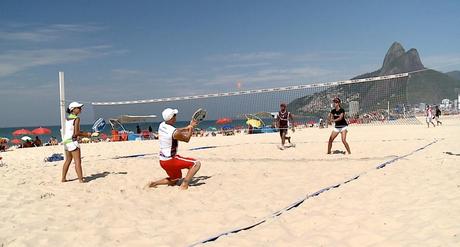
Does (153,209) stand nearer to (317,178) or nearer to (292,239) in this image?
(292,239)

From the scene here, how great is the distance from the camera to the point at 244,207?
466 cm

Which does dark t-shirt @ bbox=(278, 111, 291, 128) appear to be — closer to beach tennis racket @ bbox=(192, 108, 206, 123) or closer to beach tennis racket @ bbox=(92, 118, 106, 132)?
beach tennis racket @ bbox=(192, 108, 206, 123)

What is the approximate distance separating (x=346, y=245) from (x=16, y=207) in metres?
3.74

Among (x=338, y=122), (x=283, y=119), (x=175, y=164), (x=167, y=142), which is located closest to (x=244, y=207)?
(x=175, y=164)

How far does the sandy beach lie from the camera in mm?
3482

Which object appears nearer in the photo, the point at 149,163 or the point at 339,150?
the point at 149,163

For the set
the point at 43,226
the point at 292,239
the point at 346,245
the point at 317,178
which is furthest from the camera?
the point at 317,178

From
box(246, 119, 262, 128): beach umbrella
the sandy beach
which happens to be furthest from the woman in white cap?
box(246, 119, 262, 128): beach umbrella

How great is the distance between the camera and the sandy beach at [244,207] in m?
3.48

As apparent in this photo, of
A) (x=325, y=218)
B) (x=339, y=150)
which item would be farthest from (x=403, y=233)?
(x=339, y=150)

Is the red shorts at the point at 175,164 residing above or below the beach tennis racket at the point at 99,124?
below

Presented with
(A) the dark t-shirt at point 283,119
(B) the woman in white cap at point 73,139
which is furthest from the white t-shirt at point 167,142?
(A) the dark t-shirt at point 283,119

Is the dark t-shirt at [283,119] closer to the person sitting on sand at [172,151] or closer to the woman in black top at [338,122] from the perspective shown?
the woman in black top at [338,122]

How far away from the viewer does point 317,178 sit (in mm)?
6258
